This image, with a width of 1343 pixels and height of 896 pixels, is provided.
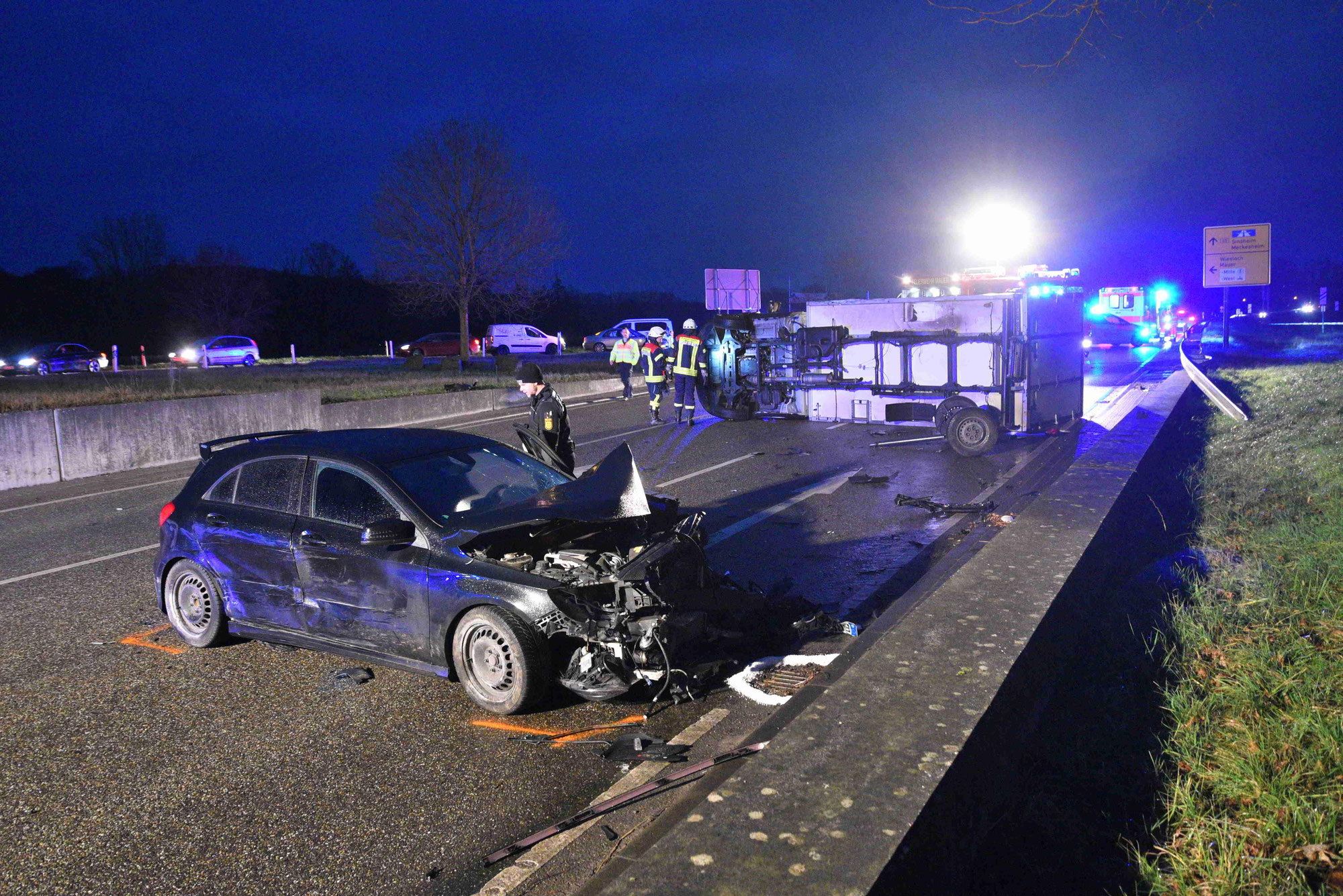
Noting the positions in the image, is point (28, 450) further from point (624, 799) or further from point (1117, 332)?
point (1117, 332)

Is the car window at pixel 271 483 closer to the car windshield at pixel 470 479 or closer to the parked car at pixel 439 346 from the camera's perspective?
the car windshield at pixel 470 479

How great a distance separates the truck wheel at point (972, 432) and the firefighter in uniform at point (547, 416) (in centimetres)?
697

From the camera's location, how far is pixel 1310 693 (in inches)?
155

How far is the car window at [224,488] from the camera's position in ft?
18.8

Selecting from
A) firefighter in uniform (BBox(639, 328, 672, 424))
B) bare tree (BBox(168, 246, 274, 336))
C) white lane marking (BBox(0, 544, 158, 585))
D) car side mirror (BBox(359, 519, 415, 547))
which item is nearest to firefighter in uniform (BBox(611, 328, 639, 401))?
firefighter in uniform (BBox(639, 328, 672, 424))

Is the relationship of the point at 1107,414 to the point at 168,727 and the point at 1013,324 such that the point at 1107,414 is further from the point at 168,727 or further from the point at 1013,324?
the point at 168,727

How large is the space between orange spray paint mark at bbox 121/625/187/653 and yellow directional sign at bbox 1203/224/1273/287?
3245 centimetres

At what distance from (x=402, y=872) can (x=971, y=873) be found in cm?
200

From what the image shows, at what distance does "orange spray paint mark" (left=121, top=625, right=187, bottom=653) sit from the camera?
5676 mm

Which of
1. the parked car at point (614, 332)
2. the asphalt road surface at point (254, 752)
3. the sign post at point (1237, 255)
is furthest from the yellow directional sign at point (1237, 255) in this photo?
the asphalt road surface at point (254, 752)

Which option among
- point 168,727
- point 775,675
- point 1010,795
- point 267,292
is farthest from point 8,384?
point 267,292

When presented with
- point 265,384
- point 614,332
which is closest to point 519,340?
point 614,332

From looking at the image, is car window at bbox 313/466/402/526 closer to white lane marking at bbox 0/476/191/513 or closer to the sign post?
white lane marking at bbox 0/476/191/513

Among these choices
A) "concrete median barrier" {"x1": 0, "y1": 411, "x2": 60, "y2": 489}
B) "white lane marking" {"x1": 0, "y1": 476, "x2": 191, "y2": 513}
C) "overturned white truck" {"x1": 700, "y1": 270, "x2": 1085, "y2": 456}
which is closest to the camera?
"white lane marking" {"x1": 0, "y1": 476, "x2": 191, "y2": 513}
